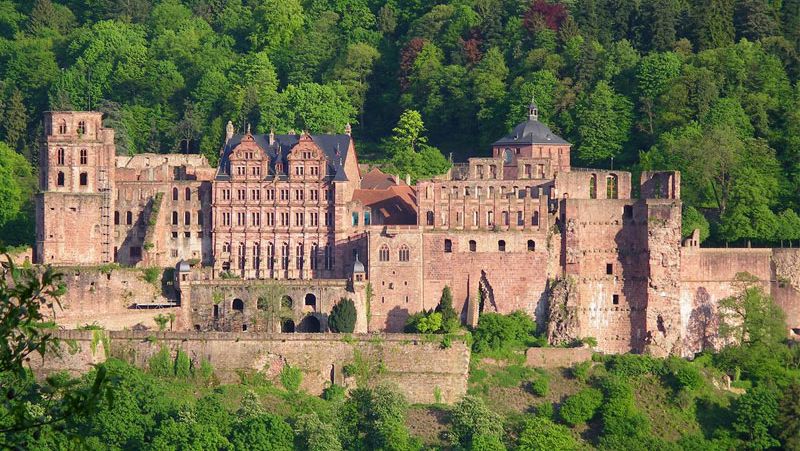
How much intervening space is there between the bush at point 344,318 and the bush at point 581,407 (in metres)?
8.01

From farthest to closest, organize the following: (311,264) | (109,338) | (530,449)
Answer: (311,264), (109,338), (530,449)

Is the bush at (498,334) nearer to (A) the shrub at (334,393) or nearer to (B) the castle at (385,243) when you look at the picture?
(B) the castle at (385,243)

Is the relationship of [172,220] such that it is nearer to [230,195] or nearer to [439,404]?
[230,195]

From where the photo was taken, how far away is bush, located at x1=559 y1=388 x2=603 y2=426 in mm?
56438

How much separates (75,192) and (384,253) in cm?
1264

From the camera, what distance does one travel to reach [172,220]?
214ft

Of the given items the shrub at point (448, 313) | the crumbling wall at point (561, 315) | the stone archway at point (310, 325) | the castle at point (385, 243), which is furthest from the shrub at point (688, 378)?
the stone archway at point (310, 325)

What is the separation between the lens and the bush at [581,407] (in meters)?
56.4

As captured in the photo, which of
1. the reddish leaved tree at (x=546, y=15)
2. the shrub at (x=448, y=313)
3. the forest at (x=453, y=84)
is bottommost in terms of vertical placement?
the shrub at (x=448, y=313)

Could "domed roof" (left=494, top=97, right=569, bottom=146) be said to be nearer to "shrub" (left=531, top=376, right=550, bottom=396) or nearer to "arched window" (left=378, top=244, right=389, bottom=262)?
"arched window" (left=378, top=244, right=389, bottom=262)

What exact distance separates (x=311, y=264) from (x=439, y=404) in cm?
867

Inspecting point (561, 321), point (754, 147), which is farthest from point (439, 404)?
point (754, 147)

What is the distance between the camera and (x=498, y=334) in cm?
5903

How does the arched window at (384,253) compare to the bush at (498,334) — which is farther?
the arched window at (384,253)
